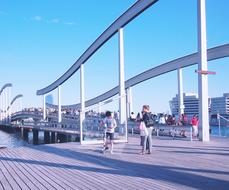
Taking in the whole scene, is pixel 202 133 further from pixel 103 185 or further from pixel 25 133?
pixel 25 133

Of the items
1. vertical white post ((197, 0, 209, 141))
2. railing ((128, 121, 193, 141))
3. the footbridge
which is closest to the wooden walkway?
vertical white post ((197, 0, 209, 141))

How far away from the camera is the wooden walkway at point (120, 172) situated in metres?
7.29

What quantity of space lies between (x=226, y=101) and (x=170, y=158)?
170 ft

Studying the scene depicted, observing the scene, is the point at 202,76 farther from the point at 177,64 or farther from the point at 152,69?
the point at 152,69

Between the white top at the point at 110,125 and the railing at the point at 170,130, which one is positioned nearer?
the white top at the point at 110,125

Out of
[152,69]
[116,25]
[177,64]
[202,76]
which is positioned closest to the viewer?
[202,76]

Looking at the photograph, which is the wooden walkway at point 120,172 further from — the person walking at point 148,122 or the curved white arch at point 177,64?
the curved white arch at point 177,64

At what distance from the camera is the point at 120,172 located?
28.9 feet

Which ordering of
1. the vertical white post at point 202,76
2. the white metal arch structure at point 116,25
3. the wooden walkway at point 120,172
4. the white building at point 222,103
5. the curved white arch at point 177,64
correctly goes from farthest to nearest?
the white building at point 222,103 → the curved white arch at point 177,64 → the white metal arch structure at point 116,25 → the vertical white post at point 202,76 → the wooden walkway at point 120,172

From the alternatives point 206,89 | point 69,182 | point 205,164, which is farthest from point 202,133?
point 69,182

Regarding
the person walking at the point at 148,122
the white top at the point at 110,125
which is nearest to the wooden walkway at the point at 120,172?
the person walking at the point at 148,122

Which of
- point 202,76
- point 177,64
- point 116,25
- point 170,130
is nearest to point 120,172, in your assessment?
point 202,76

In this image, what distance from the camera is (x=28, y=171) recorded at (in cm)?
934

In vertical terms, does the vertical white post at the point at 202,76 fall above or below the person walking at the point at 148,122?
above
